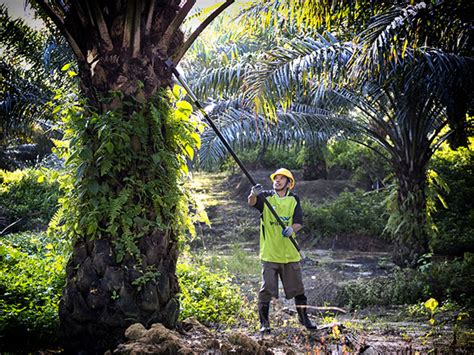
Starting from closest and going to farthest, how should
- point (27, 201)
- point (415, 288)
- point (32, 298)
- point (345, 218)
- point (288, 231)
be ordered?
point (32, 298)
point (288, 231)
point (415, 288)
point (345, 218)
point (27, 201)

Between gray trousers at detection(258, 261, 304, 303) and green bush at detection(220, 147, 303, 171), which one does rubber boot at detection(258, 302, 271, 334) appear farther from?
green bush at detection(220, 147, 303, 171)

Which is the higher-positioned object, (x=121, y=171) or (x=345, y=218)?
(x=121, y=171)

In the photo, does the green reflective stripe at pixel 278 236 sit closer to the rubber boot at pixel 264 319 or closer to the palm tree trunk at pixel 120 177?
the rubber boot at pixel 264 319

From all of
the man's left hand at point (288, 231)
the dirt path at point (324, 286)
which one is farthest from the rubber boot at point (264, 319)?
the man's left hand at point (288, 231)

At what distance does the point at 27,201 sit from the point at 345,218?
9.90 meters

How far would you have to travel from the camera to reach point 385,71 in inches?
369

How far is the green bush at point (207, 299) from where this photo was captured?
589cm

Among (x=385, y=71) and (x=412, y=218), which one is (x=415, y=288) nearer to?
(x=412, y=218)

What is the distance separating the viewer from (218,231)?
1638 centimetres

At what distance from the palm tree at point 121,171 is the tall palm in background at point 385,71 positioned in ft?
9.97

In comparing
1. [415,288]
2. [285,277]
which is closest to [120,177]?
[285,277]

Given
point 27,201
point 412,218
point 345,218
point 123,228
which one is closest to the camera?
point 123,228

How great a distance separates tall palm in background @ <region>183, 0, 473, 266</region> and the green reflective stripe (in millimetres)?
1903

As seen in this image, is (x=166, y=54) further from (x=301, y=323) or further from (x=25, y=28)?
(x=25, y=28)
